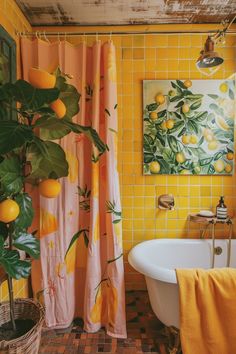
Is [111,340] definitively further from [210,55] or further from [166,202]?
[210,55]

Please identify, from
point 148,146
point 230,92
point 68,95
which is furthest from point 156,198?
point 68,95

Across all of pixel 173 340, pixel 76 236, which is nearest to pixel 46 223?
pixel 76 236

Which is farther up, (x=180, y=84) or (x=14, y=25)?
(x=14, y=25)

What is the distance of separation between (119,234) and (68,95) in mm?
1004

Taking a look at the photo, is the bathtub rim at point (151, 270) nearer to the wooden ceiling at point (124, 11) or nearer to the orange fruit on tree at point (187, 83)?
the orange fruit on tree at point (187, 83)

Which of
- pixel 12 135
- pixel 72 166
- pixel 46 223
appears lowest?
pixel 46 223

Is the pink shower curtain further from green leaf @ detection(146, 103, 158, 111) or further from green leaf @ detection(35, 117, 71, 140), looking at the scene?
green leaf @ detection(35, 117, 71, 140)

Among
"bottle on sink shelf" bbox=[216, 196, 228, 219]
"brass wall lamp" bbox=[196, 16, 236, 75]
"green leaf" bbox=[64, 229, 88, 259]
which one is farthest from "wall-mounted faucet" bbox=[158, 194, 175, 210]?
"brass wall lamp" bbox=[196, 16, 236, 75]

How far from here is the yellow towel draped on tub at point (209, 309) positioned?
4.59ft

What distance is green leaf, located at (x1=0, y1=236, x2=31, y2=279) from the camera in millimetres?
1016

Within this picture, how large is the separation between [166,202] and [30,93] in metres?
1.56

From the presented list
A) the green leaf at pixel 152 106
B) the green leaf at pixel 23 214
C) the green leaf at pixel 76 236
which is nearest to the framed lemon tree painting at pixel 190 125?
the green leaf at pixel 152 106

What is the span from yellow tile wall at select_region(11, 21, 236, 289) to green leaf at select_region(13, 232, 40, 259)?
116 cm

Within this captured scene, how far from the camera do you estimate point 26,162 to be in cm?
114
